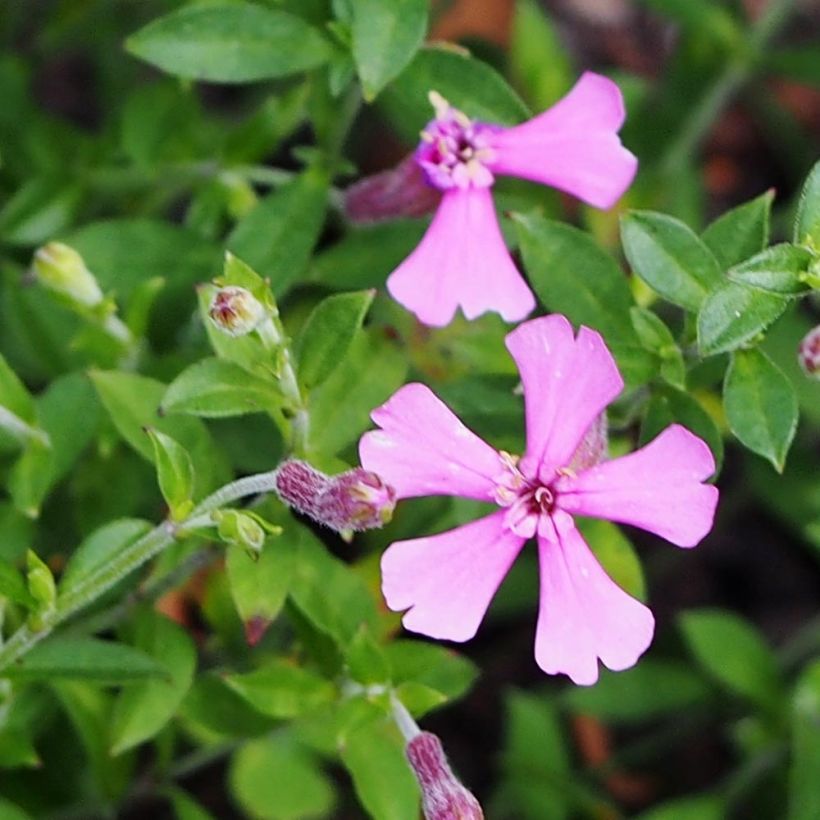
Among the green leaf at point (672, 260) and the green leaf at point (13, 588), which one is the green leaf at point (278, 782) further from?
the green leaf at point (672, 260)

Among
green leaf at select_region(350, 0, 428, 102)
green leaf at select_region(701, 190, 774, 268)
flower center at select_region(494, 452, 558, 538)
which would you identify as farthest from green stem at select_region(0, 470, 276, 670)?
green leaf at select_region(701, 190, 774, 268)

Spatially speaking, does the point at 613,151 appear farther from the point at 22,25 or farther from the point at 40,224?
the point at 22,25

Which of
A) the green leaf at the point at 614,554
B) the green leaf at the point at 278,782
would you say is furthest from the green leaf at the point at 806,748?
the green leaf at the point at 278,782

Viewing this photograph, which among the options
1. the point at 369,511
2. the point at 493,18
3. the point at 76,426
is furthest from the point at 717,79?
the point at 369,511

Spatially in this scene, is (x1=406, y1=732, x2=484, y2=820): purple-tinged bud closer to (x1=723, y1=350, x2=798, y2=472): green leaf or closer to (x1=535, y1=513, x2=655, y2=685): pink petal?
(x1=535, y1=513, x2=655, y2=685): pink petal

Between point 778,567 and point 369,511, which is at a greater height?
point 369,511
